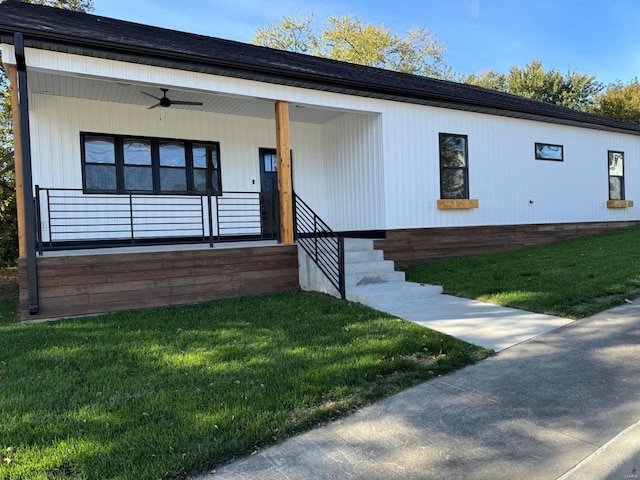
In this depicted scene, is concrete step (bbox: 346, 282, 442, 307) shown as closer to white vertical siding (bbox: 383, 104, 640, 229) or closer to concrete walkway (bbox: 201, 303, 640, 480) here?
white vertical siding (bbox: 383, 104, 640, 229)

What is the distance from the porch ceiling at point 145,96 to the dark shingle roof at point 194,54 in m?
0.52

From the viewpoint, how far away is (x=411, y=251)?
32.1ft

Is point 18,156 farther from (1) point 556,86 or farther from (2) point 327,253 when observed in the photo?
(1) point 556,86

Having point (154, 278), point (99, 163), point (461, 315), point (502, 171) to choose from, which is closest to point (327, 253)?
point (461, 315)

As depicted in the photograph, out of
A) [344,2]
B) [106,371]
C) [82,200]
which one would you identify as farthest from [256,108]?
[344,2]

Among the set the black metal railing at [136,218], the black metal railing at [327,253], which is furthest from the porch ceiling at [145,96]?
the black metal railing at [327,253]

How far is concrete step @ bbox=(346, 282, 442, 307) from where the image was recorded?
6.83 metres

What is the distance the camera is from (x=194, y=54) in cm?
704

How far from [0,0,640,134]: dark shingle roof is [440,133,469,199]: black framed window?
30.3 inches

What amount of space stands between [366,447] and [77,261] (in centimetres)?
536

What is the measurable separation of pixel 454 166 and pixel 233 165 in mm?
5065

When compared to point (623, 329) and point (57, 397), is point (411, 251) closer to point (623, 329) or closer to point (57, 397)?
point (623, 329)

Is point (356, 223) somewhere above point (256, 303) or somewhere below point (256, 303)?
above

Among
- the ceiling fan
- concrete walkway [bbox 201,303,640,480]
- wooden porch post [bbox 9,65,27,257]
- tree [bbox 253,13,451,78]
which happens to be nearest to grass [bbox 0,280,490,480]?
concrete walkway [bbox 201,303,640,480]
